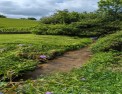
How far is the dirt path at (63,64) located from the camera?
972 cm

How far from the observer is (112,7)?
2698 centimetres

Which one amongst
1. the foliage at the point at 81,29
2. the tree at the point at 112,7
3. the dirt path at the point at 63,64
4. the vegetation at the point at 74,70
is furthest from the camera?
the tree at the point at 112,7

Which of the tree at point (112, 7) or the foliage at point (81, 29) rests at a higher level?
the tree at point (112, 7)

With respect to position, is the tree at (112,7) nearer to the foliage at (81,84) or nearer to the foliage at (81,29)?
the foliage at (81,29)

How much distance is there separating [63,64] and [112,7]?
16.4m

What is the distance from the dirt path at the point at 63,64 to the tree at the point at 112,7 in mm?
12310

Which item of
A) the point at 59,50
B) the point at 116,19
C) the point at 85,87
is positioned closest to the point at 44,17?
the point at 116,19

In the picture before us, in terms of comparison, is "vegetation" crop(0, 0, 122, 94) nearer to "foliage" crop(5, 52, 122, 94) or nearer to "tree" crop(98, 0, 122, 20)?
"foliage" crop(5, 52, 122, 94)

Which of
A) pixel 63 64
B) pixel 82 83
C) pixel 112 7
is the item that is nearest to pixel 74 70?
pixel 63 64

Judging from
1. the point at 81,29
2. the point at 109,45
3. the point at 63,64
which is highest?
the point at 81,29

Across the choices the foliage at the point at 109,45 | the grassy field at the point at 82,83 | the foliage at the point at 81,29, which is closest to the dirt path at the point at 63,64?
the foliage at the point at 109,45

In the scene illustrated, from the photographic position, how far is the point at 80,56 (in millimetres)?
13336

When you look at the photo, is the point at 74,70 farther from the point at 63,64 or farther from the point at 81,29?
the point at 81,29

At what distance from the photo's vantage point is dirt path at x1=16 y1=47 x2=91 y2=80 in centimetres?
972
